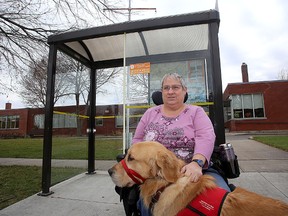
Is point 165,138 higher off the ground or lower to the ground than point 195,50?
lower

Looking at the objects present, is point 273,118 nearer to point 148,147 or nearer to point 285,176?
point 285,176

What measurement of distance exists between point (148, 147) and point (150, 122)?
582 millimetres

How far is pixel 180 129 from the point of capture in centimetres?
233

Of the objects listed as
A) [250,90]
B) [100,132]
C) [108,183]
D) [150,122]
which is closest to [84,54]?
[100,132]

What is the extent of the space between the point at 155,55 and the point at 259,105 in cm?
2381

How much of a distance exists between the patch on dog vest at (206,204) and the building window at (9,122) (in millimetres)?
40440

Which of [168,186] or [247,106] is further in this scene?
[247,106]

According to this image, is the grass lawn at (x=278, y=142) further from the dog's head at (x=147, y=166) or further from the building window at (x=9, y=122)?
the building window at (x=9, y=122)

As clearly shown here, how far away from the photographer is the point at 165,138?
2.35 m

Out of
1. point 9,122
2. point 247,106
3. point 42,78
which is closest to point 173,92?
point 42,78

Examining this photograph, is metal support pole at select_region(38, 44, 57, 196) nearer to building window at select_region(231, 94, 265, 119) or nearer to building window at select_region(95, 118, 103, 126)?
building window at select_region(95, 118, 103, 126)

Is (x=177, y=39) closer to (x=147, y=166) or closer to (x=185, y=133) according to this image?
(x=185, y=133)

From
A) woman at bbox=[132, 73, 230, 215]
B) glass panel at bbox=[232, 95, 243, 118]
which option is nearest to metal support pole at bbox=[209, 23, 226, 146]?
woman at bbox=[132, 73, 230, 215]

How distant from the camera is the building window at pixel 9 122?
37.0m
